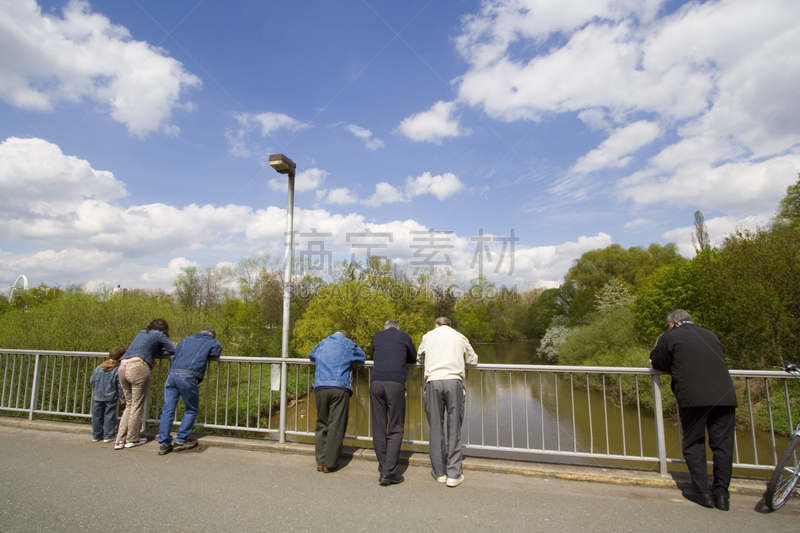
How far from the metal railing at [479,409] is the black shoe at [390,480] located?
51 cm

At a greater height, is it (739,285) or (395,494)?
(739,285)

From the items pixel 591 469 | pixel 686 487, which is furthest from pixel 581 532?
pixel 686 487

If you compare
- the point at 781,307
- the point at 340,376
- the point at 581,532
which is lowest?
the point at 581,532

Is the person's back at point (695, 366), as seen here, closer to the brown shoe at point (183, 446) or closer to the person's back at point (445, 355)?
the person's back at point (445, 355)

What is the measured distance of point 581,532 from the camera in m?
3.16

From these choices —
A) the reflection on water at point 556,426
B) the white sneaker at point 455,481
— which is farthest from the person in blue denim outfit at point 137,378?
the white sneaker at point 455,481

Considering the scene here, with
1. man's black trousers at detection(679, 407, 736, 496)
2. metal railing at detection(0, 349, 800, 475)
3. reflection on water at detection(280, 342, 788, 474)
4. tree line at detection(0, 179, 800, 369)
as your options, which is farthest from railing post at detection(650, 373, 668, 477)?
tree line at detection(0, 179, 800, 369)

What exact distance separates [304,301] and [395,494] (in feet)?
106

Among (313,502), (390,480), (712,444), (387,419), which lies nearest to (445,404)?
(387,419)

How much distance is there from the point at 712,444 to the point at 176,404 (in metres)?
5.88

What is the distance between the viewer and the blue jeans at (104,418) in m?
5.52

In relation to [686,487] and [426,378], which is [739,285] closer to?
[686,487]

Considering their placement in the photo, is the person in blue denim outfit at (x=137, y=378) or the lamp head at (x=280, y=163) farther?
the lamp head at (x=280, y=163)

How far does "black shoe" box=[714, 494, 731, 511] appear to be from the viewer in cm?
355
